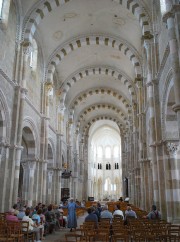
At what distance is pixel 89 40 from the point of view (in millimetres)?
22375

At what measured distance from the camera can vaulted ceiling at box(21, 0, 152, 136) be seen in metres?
16.8

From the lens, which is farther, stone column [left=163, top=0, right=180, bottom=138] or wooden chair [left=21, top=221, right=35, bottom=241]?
stone column [left=163, top=0, right=180, bottom=138]

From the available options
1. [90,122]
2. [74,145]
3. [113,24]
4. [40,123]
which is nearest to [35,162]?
[40,123]

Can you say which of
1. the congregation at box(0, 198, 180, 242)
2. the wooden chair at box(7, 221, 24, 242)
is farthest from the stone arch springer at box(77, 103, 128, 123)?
the wooden chair at box(7, 221, 24, 242)

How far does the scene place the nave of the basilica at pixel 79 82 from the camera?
41.0 feet

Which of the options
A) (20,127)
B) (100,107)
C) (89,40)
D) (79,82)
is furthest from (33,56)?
(100,107)

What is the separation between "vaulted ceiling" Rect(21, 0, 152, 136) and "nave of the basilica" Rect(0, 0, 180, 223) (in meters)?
0.06

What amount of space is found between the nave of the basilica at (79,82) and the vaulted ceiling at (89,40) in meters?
0.06

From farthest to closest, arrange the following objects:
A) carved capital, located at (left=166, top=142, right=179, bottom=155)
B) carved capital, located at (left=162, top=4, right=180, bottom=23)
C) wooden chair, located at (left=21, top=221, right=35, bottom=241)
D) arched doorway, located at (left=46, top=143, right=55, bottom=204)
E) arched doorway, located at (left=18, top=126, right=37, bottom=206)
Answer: arched doorway, located at (left=46, top=143, right=55, bottom=204), arched doorway, located at (left=18, top=126, right=37, bottom=206), carved capital, located at (left=166, top=142, right=179, bottom=155), carved capital, located at (left=162, top=4, right=180, bottom=23), wooden chair, located at (left=21, top=221, right=35, bottom=241)

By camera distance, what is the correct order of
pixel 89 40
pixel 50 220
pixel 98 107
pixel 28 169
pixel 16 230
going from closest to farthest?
pixel 16 230 → pixel 50 220 → pixel 28 169 → pixel 89 40 → pixel 98 107

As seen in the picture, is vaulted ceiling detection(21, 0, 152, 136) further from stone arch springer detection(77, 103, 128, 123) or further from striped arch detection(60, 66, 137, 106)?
stone arch springer detection(77, 103, 128, 123)

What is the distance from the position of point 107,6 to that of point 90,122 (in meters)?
24.9

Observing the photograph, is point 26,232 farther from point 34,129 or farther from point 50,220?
point 34,129

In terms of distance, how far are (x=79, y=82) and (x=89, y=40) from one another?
869cm
